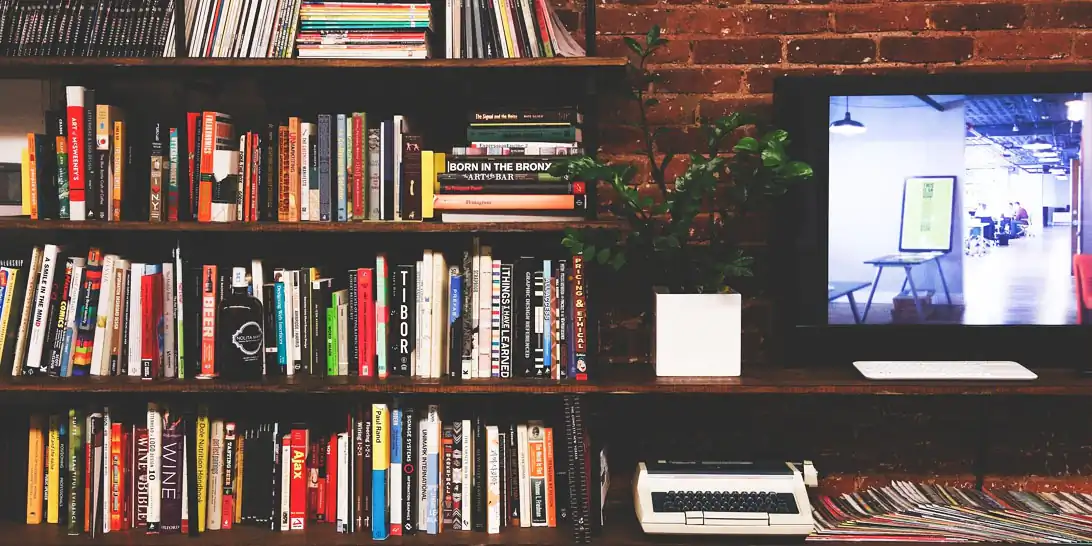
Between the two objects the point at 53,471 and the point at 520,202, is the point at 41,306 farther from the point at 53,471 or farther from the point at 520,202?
the point at 520,202

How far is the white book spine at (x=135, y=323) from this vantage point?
6.29 feet

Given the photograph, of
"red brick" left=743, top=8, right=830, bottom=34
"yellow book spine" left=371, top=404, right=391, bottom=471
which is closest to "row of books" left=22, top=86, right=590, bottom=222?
"yellow book spine" left=371, top=404, right=391, bottom=471

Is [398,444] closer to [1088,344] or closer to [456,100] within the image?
[456,100]

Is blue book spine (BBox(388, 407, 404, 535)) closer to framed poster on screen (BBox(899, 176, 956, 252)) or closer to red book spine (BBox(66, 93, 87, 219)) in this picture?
red book spine (BBox(66, 93, 87, 219))

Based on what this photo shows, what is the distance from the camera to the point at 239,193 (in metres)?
1.92

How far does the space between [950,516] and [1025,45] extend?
3.71 feet

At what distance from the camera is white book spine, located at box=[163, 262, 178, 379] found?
6.30 feet

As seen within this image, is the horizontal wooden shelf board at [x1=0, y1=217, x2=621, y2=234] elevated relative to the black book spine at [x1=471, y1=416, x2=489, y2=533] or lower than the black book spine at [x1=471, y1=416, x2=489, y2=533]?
elevated

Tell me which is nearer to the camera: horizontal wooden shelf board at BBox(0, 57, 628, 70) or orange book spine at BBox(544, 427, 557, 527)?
horizontal wooden shelf board at BBox(0, 57, 628, 70)

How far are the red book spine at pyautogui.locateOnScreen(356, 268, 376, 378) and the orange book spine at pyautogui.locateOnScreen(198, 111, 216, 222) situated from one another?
356mm

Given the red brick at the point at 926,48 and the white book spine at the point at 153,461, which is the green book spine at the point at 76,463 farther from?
the red brick at the point at 926,48

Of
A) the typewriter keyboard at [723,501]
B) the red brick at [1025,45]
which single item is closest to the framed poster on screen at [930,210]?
the red brick at [1025,45]

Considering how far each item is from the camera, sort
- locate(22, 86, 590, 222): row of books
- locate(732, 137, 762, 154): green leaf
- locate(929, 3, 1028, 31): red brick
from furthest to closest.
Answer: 1. locate(929, 3, 1028, 31): red brick
2. locate(22, 86, 590, 222): row of books
3. locate(732, 137, 762, 154): green leaf

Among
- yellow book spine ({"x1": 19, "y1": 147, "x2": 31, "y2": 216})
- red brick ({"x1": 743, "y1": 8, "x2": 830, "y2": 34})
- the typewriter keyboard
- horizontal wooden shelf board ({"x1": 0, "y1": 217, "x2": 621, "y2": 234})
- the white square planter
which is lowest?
the typewriter keyboard
